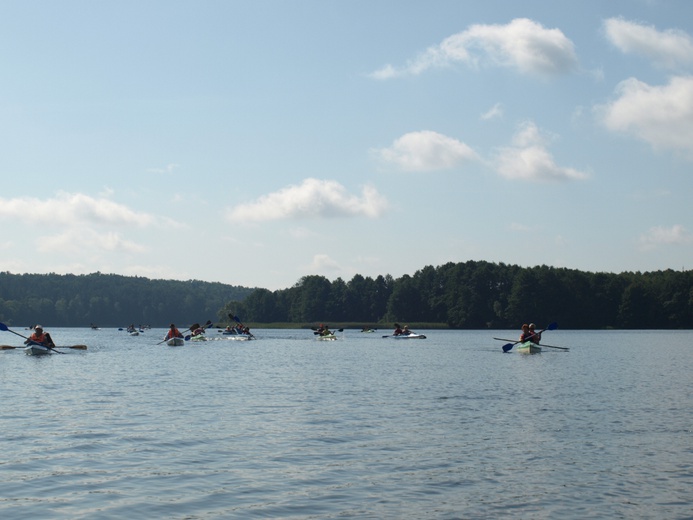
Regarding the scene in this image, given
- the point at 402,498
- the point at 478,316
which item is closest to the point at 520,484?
the point at 402,498

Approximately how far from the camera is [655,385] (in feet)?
108

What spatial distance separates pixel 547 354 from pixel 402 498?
46789 millimetres

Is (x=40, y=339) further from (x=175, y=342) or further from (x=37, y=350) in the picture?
(x=175, y=342)

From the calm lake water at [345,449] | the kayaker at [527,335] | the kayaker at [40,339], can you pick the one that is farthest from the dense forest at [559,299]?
the calm lake water at [345,449]

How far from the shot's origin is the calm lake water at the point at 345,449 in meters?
12.6

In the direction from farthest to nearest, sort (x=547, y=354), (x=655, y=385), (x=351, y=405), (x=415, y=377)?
(x=547, y=354)
(x=415, y=377)
(x=655, y=385)
(x=351, y=405)

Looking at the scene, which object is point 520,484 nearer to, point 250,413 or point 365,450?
point 365,450

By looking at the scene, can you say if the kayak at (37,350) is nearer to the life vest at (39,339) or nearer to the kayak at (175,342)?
the life vest at (39,339)

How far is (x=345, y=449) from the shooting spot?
17.1m

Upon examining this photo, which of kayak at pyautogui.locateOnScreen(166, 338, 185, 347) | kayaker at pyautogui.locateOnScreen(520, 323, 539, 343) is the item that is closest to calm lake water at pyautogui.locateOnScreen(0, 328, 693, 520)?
kayaker at pyautogui.locateOnScreen(520, 323, 539, 343)

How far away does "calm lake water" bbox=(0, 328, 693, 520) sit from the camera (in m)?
12.6

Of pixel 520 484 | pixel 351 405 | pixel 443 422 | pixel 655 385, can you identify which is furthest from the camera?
pixel 655 385

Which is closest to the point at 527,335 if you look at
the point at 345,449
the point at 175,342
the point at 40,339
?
the point at 175,342

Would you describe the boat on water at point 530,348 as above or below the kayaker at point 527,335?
below
